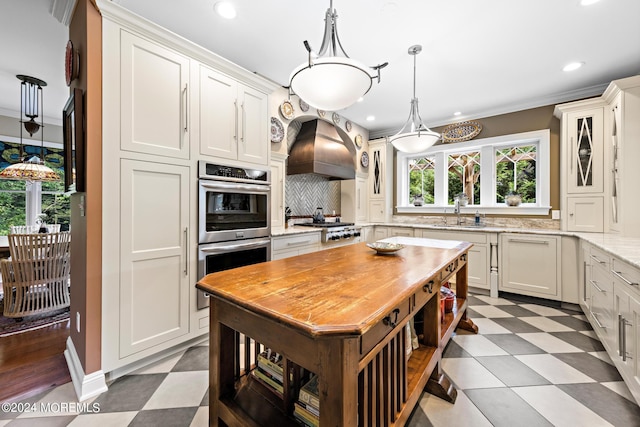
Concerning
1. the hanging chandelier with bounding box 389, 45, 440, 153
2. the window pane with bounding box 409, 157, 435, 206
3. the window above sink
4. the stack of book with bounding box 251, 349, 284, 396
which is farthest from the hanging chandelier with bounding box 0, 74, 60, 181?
the window pane with bounding box 409, 157, 435, 206

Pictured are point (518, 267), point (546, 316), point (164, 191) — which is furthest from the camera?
point (518, 267)

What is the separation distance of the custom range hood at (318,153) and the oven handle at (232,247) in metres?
1.34

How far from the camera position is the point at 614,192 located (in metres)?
2.90

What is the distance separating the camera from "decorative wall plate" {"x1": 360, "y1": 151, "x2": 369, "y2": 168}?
487cm

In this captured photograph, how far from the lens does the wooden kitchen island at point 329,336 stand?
0.82 meters

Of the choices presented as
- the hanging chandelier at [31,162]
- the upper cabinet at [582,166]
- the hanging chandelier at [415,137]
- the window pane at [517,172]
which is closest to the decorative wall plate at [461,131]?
the window pane at [517,172]

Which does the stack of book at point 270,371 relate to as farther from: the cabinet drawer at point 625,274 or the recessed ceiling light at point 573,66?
the recessed ceiling light at point 573,66

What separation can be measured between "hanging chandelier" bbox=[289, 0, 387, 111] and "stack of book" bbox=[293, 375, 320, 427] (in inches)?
57.7

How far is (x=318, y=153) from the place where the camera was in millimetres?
3604

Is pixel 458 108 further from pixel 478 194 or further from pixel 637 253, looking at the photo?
pixel 637 253

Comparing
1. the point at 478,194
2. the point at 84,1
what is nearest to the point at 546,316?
the point at 478,194

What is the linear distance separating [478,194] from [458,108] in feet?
4.54

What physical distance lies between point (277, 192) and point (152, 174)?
1617 millimetres

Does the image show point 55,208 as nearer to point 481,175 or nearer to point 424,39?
point 424,39
